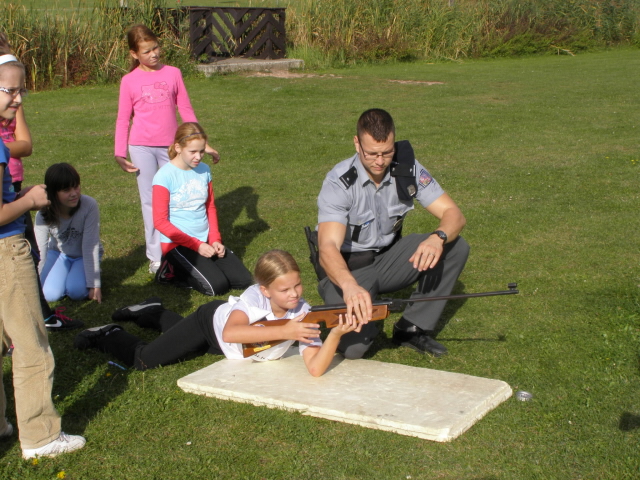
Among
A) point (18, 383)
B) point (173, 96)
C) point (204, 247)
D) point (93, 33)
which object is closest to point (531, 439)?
point (18, 383)

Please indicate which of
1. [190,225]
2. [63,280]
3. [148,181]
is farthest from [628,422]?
[148,181]

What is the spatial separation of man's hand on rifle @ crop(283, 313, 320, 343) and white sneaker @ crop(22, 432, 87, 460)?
1.25 metres

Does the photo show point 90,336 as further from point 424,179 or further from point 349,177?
point 424,179

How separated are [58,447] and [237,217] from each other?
5.01 m

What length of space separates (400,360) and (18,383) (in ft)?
8.08

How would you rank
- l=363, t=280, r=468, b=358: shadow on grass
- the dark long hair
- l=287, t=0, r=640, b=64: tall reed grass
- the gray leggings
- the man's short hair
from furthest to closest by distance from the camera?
1. l=287, t=0, r=640, b=64: tall reed grass
2. the gray leggings
3. the dark long hair
4. l=363, t=280, r=468, b=358: shadow on grass
5. the man's short hair

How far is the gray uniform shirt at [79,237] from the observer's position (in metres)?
6.14

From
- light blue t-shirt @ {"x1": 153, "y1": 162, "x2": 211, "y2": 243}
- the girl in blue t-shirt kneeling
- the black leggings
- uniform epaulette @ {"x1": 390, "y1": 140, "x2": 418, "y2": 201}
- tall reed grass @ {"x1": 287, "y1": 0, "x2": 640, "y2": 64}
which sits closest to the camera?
the black leggings

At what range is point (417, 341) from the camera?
5125 millimetres

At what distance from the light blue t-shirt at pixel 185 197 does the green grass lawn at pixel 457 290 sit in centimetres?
59

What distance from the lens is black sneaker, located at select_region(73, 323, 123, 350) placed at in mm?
5137

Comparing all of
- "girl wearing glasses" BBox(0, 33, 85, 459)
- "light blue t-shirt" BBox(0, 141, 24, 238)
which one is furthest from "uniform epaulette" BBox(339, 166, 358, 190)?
"light blue t-shirt" BBox(0, 141, 24, 238)

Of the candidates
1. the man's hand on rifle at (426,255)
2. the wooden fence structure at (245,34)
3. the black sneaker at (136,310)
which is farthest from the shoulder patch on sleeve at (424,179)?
the wooden fence structure at (245,34)

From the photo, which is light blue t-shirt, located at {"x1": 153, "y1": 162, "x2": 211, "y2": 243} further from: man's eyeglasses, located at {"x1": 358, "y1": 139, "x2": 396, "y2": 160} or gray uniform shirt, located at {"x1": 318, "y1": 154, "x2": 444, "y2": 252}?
man's eyeglasses, located at {"x1": 358, "y1": 139, "x2": 396, "y2": 160}
